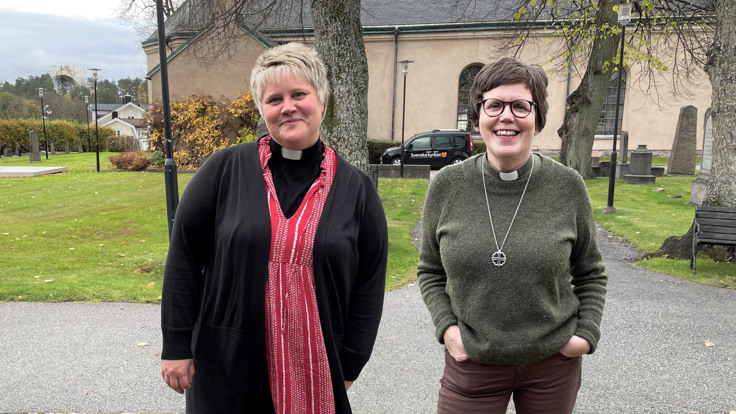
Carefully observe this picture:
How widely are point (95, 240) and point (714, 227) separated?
9204 mm

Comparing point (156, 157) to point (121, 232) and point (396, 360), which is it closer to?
point (121, 232)

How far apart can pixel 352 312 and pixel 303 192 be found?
49 cm

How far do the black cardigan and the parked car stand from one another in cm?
2082

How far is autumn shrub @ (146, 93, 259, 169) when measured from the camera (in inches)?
771

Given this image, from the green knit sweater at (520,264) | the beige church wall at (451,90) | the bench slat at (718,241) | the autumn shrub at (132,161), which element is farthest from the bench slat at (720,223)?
the beige church wall at (451,90)

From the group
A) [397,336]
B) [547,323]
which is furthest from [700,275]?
[547,323]

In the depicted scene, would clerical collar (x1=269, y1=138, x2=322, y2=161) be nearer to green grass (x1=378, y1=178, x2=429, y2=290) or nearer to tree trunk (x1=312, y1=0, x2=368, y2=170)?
green grass (x1=378, y1=178, x2=429, y2=290)

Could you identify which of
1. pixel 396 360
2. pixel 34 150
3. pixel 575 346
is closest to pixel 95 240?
pixel 396 360

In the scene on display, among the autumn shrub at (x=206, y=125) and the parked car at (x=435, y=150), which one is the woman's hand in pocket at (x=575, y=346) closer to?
the autumn shrub at (x=206, y=125)

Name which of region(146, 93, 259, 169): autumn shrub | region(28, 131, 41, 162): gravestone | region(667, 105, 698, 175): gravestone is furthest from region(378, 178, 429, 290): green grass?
region(28, 131, 41, 162): gravestone

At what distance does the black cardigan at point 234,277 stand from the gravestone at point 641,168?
17281mm

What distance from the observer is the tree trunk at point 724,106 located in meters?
7.12

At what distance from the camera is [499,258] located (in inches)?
71.9

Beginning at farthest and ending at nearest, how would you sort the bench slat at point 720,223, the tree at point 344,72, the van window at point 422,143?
1. the van window at point 422,143
2. the tree at point 344,72
3. the bench slat at point 720,223
